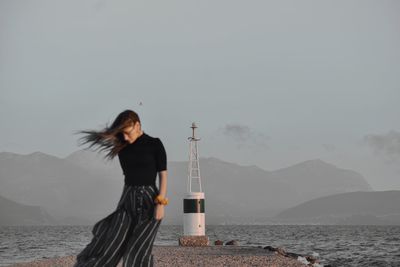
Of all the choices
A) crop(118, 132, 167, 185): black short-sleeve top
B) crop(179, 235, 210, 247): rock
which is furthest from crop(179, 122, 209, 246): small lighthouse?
crop(118, 132, 167, 185): black short-sleeve top

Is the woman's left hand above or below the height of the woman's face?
below

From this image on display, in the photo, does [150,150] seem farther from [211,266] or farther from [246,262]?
[246,262]

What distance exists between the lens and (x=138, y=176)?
20.7 ft

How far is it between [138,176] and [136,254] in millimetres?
710

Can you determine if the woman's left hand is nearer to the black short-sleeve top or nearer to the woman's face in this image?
the black short-sleeve top

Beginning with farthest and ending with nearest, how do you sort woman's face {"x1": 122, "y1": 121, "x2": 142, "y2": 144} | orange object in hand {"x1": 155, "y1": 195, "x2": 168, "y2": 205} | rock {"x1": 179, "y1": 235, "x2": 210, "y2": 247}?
1. rock {"x1": 179, "y1": 235, "x2": 210, "y2": 247}
2. woman's face {"x1": 122, "y1": 121, "x2": 142, "y2": 144}
3. orange object in hand {"x1": 155, "y1": 195, "x2": 168, "y2": 205}

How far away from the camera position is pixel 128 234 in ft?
20.6

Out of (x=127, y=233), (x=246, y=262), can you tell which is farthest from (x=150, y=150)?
(x=246, y=262)

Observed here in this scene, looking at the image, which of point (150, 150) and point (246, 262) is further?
point (246, 262)

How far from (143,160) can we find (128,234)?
2.27 feet

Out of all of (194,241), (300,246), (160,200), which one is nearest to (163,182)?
(160,200)

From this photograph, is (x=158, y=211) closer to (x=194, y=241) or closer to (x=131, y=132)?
(x=131, y=132)

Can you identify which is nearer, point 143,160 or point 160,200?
point 160,200

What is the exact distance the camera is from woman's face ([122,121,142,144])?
6.25 metres
